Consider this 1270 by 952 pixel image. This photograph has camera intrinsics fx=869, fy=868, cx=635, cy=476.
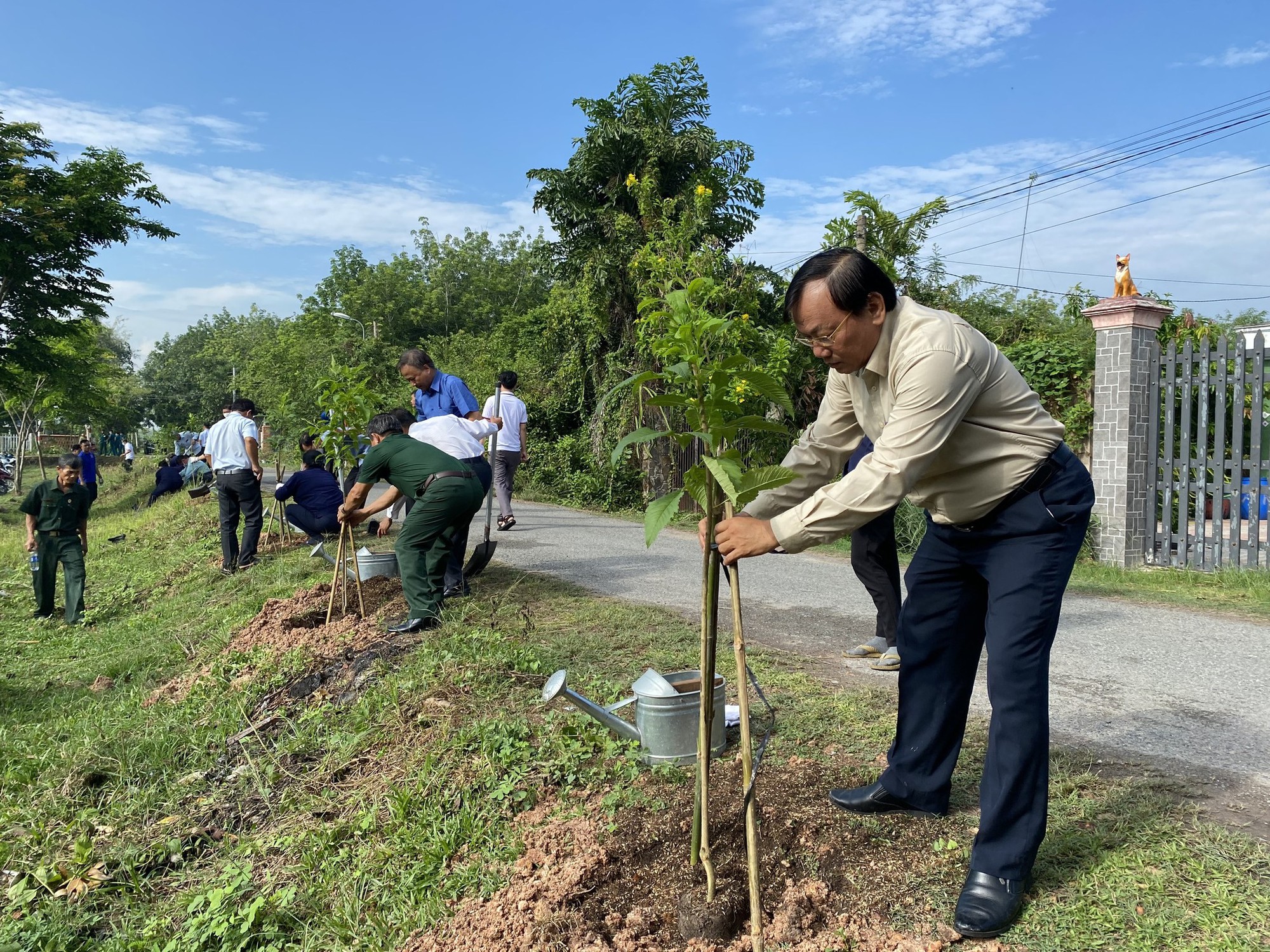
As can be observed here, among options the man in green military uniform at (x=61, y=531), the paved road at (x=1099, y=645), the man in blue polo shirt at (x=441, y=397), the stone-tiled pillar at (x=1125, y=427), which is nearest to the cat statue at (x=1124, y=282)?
the stone-tiled pillar at (x=1125, y=427)

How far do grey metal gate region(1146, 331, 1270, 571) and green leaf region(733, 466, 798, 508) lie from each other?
24.7 ft

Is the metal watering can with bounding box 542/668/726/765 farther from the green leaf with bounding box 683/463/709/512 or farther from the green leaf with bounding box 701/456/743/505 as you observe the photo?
the green leaf with bounding box 701/456/743/505

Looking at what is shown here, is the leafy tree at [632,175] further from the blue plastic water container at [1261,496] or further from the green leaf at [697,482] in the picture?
the green leaf at [697,482]

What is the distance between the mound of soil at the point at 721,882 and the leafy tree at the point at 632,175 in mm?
12822

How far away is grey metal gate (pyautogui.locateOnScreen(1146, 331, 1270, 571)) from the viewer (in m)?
8.07

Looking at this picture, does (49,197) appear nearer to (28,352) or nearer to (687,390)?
(28,352)

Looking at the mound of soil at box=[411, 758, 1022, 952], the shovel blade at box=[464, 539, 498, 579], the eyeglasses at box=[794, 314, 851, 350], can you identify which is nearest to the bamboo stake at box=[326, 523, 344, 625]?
the shovel blade at box=[464, 539, 498, 579]

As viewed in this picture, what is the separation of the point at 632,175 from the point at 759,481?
13.4m

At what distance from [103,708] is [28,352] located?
63.8 feet

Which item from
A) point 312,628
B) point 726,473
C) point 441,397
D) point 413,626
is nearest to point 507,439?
point 441,397

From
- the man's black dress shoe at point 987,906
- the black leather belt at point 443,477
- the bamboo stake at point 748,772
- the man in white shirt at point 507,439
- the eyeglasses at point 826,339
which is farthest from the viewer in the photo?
the man in white shirt at point 507,439

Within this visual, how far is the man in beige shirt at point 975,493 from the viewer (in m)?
2.37

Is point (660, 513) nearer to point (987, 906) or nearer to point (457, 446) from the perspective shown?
point (987, 906)

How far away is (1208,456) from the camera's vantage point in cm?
925
